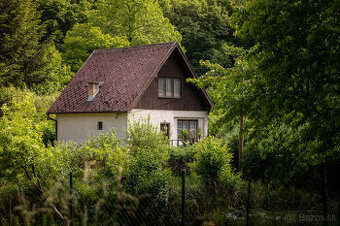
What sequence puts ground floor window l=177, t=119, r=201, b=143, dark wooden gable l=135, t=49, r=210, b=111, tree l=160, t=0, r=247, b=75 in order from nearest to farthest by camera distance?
dark wooden gable l=135, t=49, r=210, b=111, ground floor window l=177, t=119, r=201, b=143, tree l=160, t=0, r=247, b=75

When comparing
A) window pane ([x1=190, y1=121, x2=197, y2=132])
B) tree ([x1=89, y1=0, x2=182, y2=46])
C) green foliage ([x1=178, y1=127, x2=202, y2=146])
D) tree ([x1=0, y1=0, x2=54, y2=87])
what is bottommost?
green foliage ([x1=178, y1=127, x2=202, y2=146])

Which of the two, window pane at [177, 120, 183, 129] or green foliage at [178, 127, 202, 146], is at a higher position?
window pane at [177, 120, 183, 129]

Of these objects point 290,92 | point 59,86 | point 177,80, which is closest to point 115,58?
point 177,80

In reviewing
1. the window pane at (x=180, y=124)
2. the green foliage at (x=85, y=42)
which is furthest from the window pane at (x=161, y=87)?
the green foliage at (x=85, y=42)

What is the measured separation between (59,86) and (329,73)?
97.3 feet

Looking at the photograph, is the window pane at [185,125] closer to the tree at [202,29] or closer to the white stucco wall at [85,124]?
the white stucco wall at [85,124]

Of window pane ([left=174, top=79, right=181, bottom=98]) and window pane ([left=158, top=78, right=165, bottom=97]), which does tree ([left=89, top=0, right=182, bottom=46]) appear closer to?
window pane ([left=174, top=79, right=181, bottom=98])

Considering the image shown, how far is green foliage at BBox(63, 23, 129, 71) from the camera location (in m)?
33.8

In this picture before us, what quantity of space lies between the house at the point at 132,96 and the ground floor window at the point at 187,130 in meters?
0.05

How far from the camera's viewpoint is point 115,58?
25625mm

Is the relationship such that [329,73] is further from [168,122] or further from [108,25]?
[108,25]

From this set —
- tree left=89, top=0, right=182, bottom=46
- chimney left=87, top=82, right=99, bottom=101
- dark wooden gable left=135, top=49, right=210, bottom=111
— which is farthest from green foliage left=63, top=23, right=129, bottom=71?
chimney left=87, top=82, right=99, bottom=101

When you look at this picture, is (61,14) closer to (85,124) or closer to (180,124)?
(85,124)

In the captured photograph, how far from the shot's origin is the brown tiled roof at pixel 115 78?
21734mm
